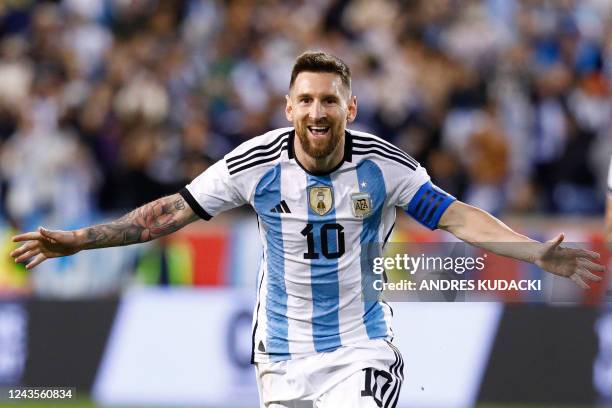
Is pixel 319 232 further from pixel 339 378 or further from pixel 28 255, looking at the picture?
pixel 28 255

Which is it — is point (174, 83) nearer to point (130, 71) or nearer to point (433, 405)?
point (130, 71)

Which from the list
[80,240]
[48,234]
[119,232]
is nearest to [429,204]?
[119,232]

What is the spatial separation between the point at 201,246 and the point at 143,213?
4.49 meters

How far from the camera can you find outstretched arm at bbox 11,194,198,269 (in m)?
5.97

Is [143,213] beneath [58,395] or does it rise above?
above

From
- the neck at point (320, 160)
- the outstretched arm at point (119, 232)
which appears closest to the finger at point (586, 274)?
the neck at point (320, 160)

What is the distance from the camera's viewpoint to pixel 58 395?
1031 cm

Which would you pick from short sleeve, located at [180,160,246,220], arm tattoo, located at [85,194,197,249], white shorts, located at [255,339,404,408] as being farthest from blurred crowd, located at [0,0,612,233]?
white shorts, located at [255,339,404,408]

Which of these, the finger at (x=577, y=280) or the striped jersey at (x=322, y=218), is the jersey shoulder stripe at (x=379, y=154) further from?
the finger at (x=577, y=280)

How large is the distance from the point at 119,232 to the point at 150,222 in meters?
0.17

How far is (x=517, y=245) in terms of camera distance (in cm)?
586

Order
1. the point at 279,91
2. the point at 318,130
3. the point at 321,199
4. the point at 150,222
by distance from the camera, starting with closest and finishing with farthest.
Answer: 1. the point at 318,130
2. the point at 321,199
3. the point at 150,222
4. the point at 279,91

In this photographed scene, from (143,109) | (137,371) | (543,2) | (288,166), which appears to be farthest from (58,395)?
(543,2)

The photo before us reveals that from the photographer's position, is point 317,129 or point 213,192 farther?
point 213,192
